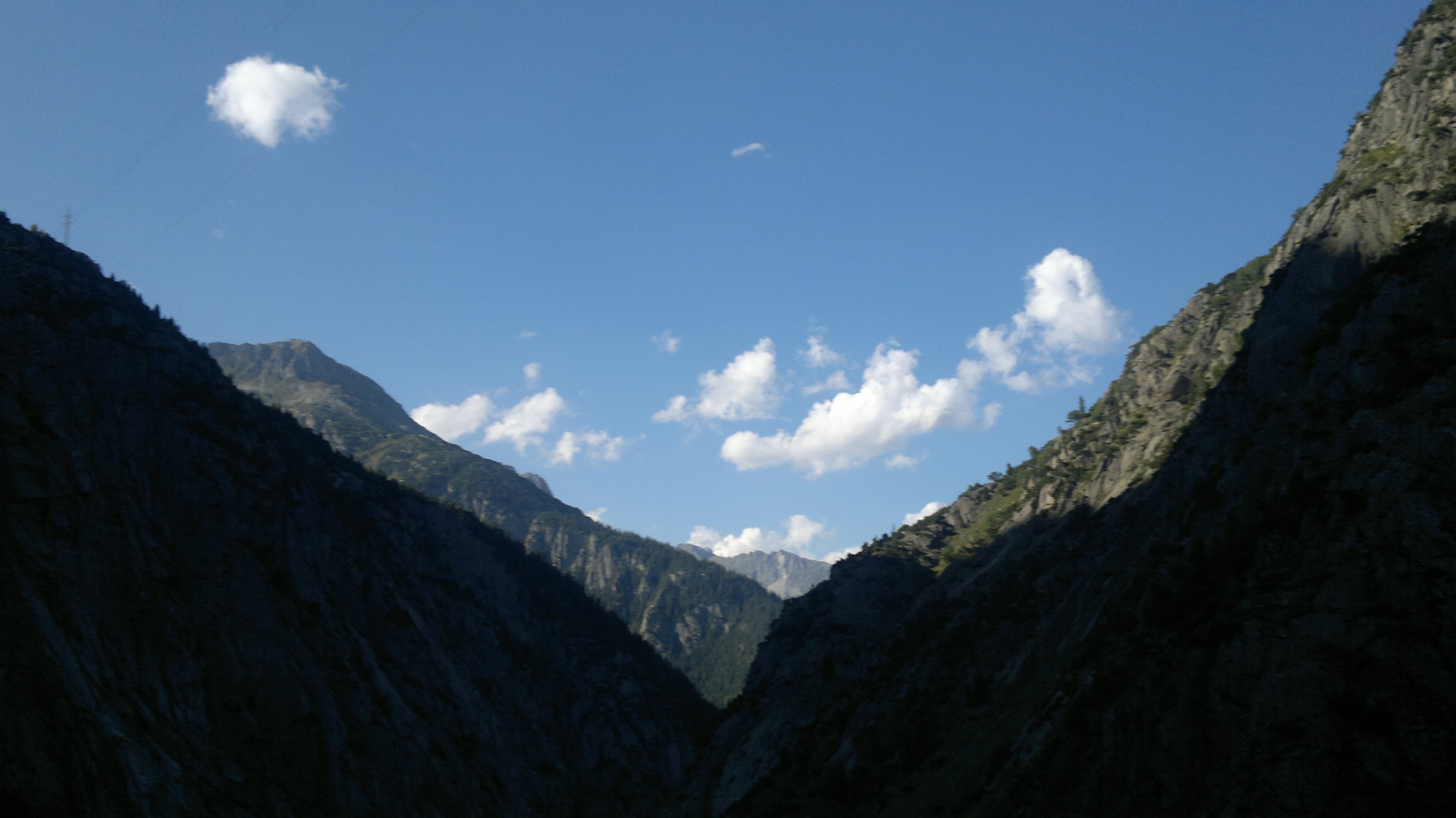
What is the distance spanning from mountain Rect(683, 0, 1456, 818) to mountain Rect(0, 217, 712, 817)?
2889cm

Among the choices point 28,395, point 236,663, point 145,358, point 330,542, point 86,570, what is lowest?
point 236,663

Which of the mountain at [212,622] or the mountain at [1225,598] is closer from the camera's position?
the mountain at [1225,598]

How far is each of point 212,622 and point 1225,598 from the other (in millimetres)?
72319

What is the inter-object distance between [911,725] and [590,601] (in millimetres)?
94650

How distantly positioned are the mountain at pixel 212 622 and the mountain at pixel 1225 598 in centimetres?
2889

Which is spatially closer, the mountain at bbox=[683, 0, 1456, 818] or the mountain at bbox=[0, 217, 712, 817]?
the mountain at bbox=[683, 0, 1456, 818]

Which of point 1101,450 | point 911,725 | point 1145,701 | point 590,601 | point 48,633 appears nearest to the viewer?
point 1145,701

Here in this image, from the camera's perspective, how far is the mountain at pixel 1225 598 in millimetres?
27531

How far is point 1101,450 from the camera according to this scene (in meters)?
83.0

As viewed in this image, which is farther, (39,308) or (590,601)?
(590,601)

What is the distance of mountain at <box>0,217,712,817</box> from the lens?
161ft

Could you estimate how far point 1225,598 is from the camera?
37656mm

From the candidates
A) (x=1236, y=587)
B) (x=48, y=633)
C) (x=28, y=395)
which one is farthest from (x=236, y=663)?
(x=1236, y=587)

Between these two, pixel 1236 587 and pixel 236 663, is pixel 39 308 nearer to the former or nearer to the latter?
pixel 236 663
